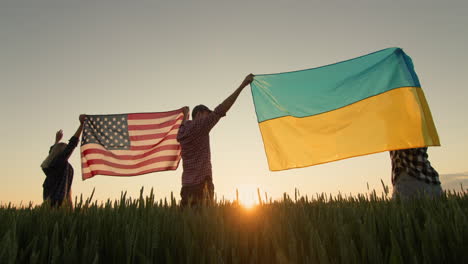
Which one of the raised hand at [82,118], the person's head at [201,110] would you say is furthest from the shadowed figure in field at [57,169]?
the person's head at [201,110]

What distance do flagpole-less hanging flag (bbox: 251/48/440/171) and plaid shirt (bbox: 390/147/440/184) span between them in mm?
132

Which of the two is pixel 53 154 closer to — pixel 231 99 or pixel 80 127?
pixel 80 127

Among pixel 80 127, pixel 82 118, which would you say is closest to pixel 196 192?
pixel 80 127

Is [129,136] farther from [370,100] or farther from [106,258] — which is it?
[106,258]

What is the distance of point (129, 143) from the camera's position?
6766 millimetres

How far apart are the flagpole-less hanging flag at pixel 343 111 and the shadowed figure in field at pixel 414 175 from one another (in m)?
0.16

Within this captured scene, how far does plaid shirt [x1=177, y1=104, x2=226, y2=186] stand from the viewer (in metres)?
3.86

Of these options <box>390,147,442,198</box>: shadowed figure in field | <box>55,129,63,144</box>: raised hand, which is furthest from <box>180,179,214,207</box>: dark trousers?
<box>55,129,63,144</box>: raised hand

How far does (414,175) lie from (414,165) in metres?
0.14

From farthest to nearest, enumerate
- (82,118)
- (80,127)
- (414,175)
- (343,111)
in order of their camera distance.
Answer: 1. (82,118)
2. (80,127)
3. (343,111)
4. (414,175)

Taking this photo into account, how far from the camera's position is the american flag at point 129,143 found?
6.55 metres

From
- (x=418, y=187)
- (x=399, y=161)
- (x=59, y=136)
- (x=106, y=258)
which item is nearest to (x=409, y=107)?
(x=399, y=161)

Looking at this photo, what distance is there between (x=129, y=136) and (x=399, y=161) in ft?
17.5

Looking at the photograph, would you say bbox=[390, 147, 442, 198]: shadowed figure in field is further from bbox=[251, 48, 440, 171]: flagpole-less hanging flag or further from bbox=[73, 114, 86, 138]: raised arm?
bbox=[73, 114, 86, 138]: raised arm
